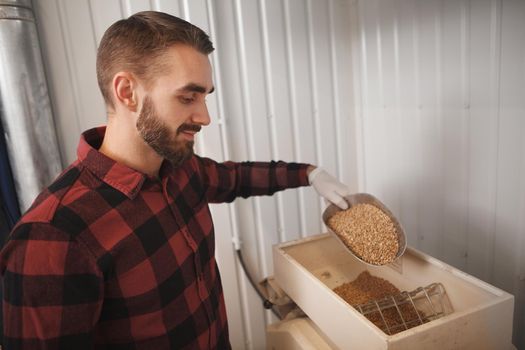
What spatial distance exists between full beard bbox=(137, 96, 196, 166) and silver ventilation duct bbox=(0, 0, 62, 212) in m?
0.64

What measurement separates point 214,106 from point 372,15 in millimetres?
877

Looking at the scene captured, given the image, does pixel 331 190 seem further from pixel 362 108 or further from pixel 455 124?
pixel 362 108

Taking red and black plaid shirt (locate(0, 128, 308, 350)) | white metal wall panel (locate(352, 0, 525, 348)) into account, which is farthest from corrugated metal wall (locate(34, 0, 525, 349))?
red and black plaid shirt (locate(0, 128, 308, 350))

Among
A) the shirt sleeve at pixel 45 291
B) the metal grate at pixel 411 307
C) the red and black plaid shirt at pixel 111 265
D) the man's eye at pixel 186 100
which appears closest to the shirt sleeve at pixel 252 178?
the red and black plaid shirt at pixel 111 265

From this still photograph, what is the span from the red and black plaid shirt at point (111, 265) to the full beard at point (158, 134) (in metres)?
0.08

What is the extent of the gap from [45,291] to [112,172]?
0.30 meters

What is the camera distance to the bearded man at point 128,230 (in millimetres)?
738

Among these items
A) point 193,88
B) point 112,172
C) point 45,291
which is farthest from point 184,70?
point 45,291

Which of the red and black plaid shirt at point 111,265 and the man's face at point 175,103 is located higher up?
the man's face at point 175,103

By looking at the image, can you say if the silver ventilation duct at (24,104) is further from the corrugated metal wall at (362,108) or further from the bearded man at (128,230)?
the bearded man at (128,230)

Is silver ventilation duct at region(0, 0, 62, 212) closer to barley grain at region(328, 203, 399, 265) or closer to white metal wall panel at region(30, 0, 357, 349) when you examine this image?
white metal wall panel at region(30, 0, 357, 349)

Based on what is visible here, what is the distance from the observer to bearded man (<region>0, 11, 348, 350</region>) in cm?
74

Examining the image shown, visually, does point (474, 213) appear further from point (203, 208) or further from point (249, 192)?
point (203, 208)

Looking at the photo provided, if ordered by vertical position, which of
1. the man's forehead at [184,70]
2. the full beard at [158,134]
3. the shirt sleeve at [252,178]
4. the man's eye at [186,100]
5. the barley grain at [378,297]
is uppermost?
the man's forehead at [184,70]
